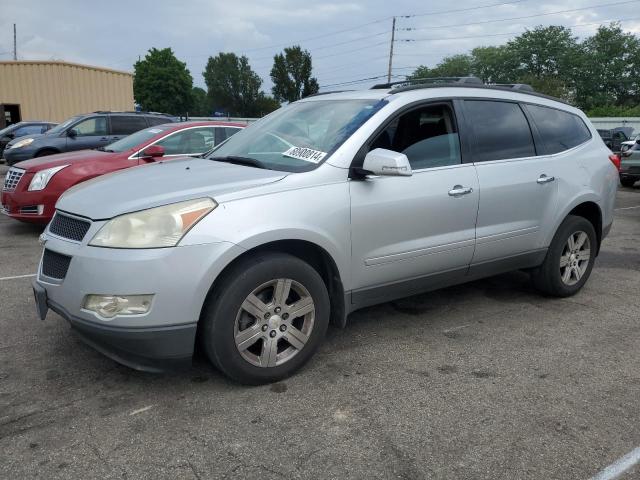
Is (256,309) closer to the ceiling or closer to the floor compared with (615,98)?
closer to the floor

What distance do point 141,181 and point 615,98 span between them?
84.4m

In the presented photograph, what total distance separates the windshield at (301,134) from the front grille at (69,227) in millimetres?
1156

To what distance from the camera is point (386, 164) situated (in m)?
3.31

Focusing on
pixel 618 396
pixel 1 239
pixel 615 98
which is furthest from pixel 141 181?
pixel 615 98

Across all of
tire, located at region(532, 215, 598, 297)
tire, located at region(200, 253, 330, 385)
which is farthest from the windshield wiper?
tire, located at region(532, 215, 598, 297)

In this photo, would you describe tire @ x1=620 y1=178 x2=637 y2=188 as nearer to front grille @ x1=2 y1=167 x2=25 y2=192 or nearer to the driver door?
the driver door

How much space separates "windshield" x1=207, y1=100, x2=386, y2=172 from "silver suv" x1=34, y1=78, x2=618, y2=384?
15 millimetres

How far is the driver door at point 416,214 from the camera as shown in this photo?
351 centimetres

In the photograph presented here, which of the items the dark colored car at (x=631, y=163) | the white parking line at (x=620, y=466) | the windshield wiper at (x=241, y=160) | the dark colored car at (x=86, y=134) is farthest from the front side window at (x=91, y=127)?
the dark colored car at (x=631, y=163)

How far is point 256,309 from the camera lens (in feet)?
10.1

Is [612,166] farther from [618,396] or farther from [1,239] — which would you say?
[1,239]

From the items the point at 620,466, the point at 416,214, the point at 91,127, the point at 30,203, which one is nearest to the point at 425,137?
the point at 416,214

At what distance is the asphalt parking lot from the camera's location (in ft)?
8.28

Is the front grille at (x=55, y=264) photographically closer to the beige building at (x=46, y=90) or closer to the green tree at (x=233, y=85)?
the beige building at (x=46, y=90)
